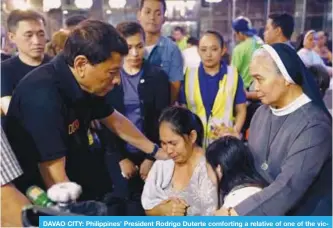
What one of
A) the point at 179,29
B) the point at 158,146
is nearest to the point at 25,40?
the point at 158,146

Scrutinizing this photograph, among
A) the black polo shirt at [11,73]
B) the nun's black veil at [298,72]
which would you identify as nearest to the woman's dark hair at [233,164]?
the nun's black veil at [298,72]

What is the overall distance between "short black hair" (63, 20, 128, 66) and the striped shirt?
0.90 feet

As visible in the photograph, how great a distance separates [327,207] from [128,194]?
25.5 inches

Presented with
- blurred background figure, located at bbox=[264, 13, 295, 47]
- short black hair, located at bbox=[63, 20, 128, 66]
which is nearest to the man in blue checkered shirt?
short black hair, located at bbox=[63, 20, 128, 66]

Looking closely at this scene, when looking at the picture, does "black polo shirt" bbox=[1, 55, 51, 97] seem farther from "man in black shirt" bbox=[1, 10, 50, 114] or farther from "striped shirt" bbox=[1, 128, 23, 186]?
"striped shirt" bbox=[1, 128, 23, 186]

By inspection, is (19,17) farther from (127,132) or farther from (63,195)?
(63,195)

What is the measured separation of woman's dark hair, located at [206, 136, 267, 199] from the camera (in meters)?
1.01

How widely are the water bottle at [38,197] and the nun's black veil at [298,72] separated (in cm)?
62

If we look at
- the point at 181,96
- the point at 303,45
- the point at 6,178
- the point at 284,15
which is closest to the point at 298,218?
the point at 6,178

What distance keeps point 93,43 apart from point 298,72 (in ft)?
1.63

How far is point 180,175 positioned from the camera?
1.20 meters

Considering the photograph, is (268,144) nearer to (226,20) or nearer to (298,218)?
(298,218)

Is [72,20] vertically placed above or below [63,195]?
above

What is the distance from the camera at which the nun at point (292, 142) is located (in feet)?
2.95
